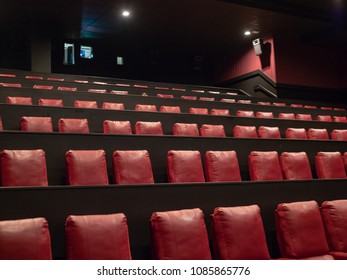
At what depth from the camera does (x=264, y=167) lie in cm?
84

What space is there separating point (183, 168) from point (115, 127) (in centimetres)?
30

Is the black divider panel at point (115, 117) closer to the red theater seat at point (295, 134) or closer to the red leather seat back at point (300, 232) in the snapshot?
the red theater seat at point (295, 134)

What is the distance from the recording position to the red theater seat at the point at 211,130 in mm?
1106

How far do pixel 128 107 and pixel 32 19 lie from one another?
1.38 meters

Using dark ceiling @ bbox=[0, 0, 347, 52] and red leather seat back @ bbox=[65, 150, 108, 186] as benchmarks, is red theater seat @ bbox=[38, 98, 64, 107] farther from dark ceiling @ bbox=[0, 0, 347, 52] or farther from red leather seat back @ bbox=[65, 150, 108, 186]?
dark ceiling @ bbox=[0, 0, 347, 52]

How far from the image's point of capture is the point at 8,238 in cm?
42

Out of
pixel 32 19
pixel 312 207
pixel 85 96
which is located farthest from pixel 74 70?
pixel 312 207

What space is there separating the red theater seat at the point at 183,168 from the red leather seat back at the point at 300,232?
0.22m

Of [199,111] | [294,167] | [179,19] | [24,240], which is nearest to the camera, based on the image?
[24,240]

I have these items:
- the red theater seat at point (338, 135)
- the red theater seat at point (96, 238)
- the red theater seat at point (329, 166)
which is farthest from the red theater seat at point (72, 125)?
the red theater seat at point (338, 135)

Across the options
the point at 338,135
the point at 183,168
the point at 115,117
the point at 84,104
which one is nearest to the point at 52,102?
the point at 84,104

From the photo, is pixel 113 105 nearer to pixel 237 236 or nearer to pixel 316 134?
pixel 316 134

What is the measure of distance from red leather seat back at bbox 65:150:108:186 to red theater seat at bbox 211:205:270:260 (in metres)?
0.26

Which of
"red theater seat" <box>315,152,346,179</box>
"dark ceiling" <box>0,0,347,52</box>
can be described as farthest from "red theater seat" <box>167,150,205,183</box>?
"dark ceiling" <box>0,0,347,52</box>
